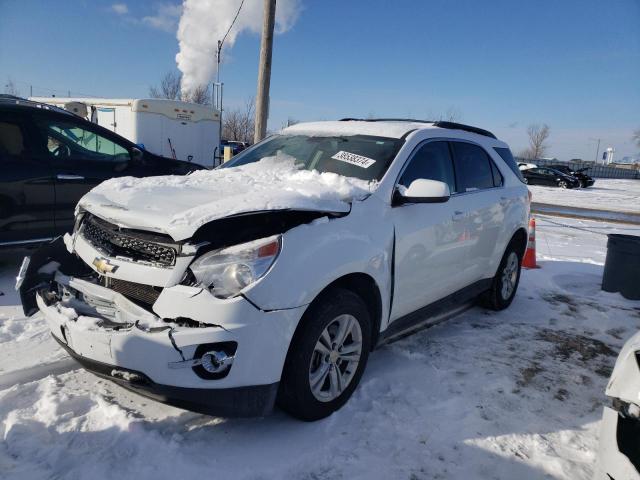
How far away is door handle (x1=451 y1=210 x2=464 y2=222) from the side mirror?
67 cm

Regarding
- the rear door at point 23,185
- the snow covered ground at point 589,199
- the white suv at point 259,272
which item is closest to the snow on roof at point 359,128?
the white suv at point 259,272

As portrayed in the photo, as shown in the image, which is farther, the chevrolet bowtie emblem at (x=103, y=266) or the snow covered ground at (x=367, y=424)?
the chevrolet bowtie emblem at (x=103, y=266)

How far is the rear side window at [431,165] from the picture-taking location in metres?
3.66

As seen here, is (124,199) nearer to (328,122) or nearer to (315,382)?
(315,382)

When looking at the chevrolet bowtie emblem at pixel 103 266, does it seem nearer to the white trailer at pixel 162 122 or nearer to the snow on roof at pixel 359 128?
the snow on roof at pixel 359 128

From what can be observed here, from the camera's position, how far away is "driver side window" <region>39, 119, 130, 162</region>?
5.44 meters

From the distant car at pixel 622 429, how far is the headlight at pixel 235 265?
5.29 feet

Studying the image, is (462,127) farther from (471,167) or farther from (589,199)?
(589,199)

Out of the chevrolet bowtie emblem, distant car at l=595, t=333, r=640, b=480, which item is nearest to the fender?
the chevrolet bowtie emblem

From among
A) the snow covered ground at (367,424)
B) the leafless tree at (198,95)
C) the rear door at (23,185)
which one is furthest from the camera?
Answer: the leafless tree at (198,95)

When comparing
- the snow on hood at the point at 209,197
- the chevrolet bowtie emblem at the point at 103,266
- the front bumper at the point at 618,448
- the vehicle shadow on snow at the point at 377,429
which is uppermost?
the snow on hood at the point at 209,197

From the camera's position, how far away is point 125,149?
20.2 ft

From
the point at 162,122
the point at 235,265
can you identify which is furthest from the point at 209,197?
the point at 162,122

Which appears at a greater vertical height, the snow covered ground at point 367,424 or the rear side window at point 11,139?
the rear side window at point 11,139
